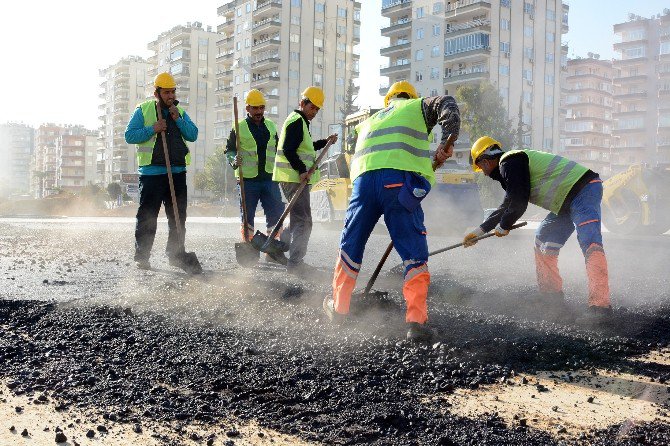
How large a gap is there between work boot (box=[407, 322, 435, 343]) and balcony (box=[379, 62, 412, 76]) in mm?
49301

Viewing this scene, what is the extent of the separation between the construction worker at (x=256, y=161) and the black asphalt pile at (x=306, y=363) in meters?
2.57

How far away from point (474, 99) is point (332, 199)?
995 inches

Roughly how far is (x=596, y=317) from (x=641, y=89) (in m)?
84.3

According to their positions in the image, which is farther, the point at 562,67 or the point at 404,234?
the point at 562,67

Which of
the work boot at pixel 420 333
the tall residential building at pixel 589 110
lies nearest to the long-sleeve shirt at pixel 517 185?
the work boot at pixel 420 333

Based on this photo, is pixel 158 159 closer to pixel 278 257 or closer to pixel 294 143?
pixel 294 143

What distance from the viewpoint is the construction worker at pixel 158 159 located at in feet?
20.6

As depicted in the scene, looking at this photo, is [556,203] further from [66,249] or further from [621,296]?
[66,249]

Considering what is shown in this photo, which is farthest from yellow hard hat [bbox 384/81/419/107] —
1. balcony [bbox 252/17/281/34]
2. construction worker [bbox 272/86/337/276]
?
balcony [bbox 252/17/281/34]

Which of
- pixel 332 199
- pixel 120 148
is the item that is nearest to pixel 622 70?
pixel 120 148

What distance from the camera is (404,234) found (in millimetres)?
3785

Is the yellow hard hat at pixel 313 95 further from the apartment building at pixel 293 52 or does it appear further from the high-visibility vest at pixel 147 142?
the apartment building at pixel 293 52

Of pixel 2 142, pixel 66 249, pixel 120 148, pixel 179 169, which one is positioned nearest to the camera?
pixel 179 169

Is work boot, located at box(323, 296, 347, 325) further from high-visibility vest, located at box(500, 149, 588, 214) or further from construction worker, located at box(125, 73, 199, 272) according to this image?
construction worker, located at box(125, 73, 199, 272)
